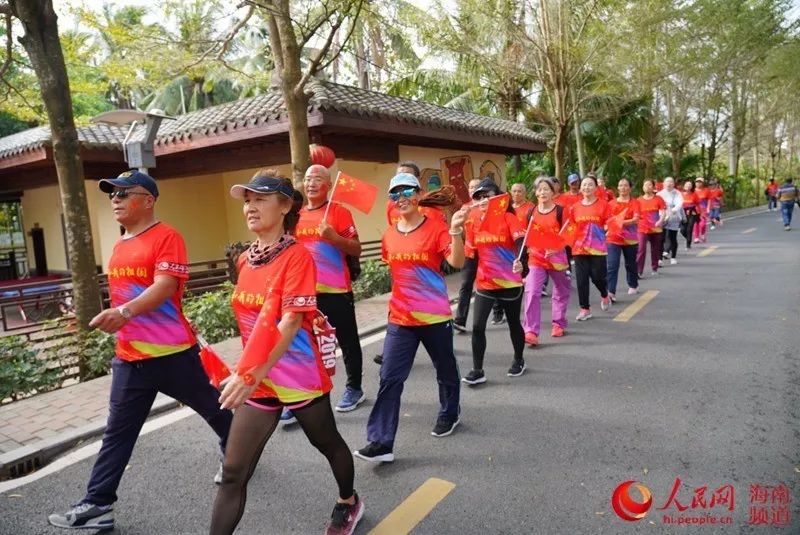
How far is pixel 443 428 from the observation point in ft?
12.7

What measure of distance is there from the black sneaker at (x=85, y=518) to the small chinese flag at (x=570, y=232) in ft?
16.8

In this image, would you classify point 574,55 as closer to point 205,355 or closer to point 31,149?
point 31,149

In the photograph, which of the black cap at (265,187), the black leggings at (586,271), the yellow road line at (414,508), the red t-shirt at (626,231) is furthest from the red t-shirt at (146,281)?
the red t-shirt at (626,231)

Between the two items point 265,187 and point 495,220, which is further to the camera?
point 495,220

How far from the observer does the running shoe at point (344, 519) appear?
2.73 meters

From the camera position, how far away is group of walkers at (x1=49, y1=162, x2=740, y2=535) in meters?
2.39

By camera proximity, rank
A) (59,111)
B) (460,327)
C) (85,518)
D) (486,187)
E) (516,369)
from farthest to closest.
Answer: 1. (460,327)
2. (59,111)
3. (516,369)
4. (486,187)
5. (85,518)

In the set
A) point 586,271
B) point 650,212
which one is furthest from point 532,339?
point 650,212

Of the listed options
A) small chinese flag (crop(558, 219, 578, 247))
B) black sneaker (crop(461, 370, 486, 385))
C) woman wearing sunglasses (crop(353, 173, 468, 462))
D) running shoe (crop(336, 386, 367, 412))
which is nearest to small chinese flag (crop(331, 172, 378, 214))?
woman wearing sunglasses (crop(353, 173, 468, 462))

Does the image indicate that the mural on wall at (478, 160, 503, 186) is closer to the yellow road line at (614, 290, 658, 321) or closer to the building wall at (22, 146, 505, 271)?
the building wall at (22, 146, 505, 271)

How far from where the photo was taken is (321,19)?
23.7ft

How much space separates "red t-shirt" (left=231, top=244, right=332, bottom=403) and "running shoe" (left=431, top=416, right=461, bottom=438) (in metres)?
1.50

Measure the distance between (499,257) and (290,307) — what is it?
287 centimetres

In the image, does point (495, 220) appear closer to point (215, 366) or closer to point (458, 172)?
point (215, 366)
